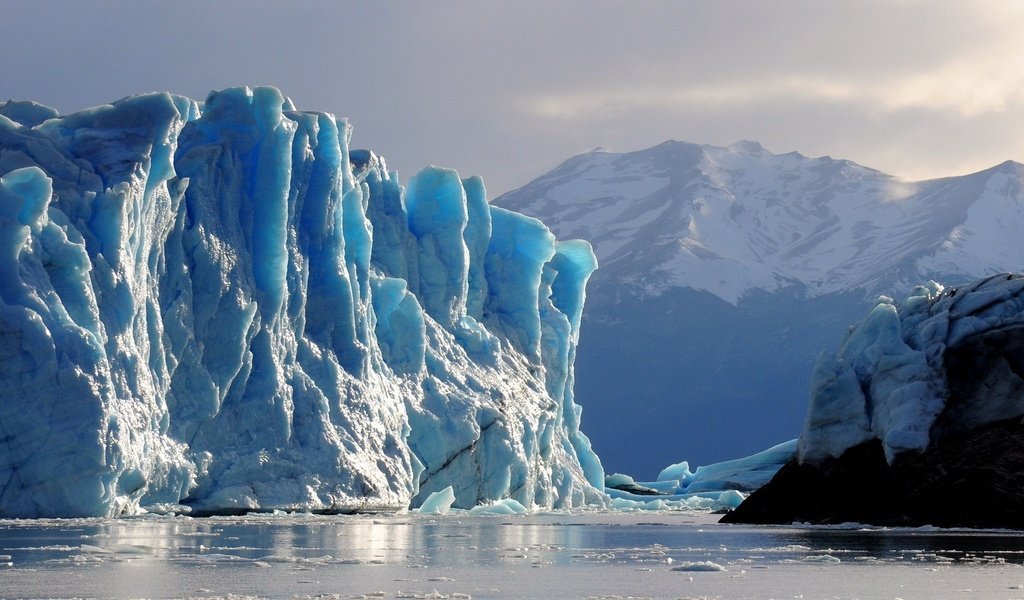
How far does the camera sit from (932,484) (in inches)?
944

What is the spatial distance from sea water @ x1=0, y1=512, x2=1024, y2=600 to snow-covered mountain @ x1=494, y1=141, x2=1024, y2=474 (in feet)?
251

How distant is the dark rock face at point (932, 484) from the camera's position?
2325 cm

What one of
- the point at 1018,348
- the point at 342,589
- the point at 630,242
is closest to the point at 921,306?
the point at 1018,348

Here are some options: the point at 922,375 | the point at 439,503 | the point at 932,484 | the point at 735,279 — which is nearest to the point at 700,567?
the point at 932,484

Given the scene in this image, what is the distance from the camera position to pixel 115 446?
898 inches

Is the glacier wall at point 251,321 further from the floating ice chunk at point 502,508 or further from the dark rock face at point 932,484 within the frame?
the dark rock face at point 932,484

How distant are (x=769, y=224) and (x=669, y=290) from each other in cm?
2079

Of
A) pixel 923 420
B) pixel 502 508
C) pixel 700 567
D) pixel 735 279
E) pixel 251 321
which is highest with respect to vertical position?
pixel 735 279

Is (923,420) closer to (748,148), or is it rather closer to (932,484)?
(932,484)

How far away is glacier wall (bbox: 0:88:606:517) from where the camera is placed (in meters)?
22.6

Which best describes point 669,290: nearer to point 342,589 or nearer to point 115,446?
point 115,446

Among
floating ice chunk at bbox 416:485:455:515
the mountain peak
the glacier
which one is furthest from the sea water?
the mountain peak

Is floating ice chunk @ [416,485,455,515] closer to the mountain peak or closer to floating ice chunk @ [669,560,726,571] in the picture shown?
floating ice chunk @ [669,560,726,571]

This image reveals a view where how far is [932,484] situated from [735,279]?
276 feet
